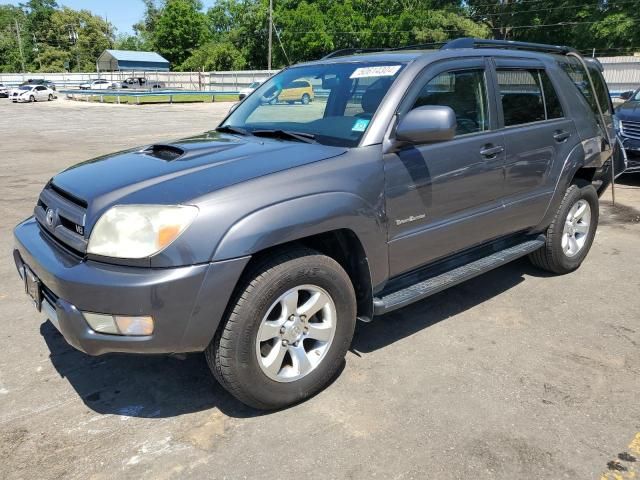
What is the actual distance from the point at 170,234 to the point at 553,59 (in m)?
3.78

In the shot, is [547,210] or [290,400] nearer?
[290,400]

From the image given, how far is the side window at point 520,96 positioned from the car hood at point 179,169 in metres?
1.62

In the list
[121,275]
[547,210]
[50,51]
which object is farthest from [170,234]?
[50,51]

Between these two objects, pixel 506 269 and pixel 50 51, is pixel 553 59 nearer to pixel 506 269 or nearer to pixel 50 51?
pixel 506 269

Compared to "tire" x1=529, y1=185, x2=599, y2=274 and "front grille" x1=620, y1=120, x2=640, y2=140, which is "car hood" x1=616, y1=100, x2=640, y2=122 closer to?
"front grille" x1=620, y1=120, x2=640, y2=140

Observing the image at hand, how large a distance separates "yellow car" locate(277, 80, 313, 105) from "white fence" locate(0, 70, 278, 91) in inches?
1432

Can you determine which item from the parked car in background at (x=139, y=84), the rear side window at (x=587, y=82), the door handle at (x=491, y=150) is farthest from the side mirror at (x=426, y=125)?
the parked car in background at (x=139, y=84)

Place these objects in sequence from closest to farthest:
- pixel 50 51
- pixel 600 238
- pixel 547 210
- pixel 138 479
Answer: pixel 138 479, pixel 547 210, pixel 600 238, pixel 50 51

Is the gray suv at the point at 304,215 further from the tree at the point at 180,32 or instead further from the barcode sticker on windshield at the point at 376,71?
the tree at the point at 180,32

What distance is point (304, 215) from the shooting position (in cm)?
277

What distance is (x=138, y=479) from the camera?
8.01 ft

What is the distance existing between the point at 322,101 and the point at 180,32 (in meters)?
81.9

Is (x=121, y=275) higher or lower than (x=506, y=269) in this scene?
higher

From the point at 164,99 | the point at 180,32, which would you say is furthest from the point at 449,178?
the point at 180,32
